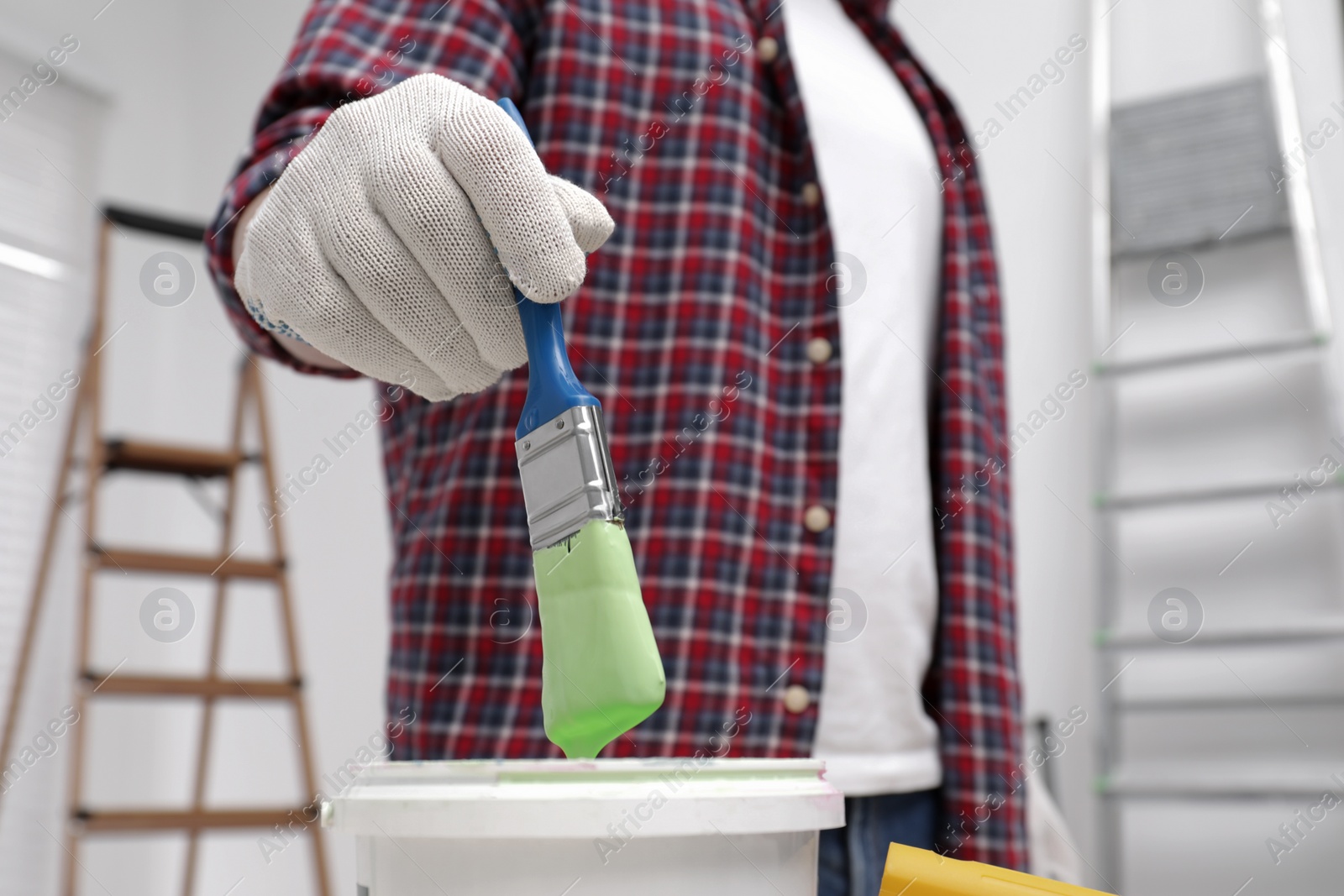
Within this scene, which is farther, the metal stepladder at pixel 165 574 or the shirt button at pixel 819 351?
the metal stepladder at pixel 165 574

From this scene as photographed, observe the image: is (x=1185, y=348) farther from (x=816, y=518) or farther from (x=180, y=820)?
(x=180, y=820)

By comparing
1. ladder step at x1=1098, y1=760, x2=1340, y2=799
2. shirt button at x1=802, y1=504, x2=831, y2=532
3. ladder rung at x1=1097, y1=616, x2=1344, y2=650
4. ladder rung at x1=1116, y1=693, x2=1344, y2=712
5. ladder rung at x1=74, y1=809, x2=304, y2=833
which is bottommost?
ladder rung at x1=74, y1=809, x2=304, y2=833

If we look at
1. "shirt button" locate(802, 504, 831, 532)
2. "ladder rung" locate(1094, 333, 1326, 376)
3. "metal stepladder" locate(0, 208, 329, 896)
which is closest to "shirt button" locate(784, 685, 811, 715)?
"shirt button" locate(802, 504, 831, 532)

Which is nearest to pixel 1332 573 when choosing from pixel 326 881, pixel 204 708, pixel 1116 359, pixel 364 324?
pixel 1116 359

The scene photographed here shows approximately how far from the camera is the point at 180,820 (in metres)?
1.92

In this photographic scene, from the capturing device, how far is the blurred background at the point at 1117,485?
57.2 inches

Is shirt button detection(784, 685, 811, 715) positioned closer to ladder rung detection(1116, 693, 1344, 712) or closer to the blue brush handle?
the blue brush handle

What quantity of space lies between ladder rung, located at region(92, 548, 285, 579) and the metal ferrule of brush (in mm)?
1725

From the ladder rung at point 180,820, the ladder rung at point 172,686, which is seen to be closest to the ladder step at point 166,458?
the ladder rung at point 172,686

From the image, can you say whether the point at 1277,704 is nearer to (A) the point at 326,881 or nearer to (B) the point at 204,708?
(A) the point at 326,881

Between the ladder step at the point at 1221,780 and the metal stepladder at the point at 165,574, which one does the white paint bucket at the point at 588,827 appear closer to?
the ladder step at the point at 1221,780

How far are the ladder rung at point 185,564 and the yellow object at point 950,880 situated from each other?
1.85 meters

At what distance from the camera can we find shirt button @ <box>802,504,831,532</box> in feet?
2.25

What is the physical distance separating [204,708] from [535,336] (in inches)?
77.3
